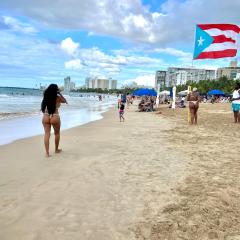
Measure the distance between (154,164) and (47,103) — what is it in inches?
104

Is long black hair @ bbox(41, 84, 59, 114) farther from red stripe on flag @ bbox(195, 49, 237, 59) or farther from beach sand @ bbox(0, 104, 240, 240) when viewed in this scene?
red stripe on flag @ bbox(195, 49, 237, 59)

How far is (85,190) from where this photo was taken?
5.25 meters

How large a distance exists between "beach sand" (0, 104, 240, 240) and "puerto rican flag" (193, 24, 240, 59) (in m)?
6.51

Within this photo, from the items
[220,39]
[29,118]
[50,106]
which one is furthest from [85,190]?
[29,118]

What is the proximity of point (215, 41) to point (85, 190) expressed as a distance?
1080cm

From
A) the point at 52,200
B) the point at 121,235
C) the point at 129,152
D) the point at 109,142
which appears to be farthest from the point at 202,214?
the point at 109,142

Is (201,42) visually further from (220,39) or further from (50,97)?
(50,97)

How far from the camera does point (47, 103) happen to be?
8039 millimetres

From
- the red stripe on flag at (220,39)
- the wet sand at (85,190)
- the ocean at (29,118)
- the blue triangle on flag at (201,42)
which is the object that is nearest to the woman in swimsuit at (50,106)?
the wet sand at (85,190)

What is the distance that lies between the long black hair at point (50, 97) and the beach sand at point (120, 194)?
3.48ft

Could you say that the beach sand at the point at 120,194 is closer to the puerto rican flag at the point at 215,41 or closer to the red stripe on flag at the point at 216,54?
the red stripe on flag at the point at 216,54

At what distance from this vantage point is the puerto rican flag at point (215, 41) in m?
14.4

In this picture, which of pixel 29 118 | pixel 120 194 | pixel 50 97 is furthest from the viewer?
pixel 29 118

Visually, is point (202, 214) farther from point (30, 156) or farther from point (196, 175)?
point (30, 156)
